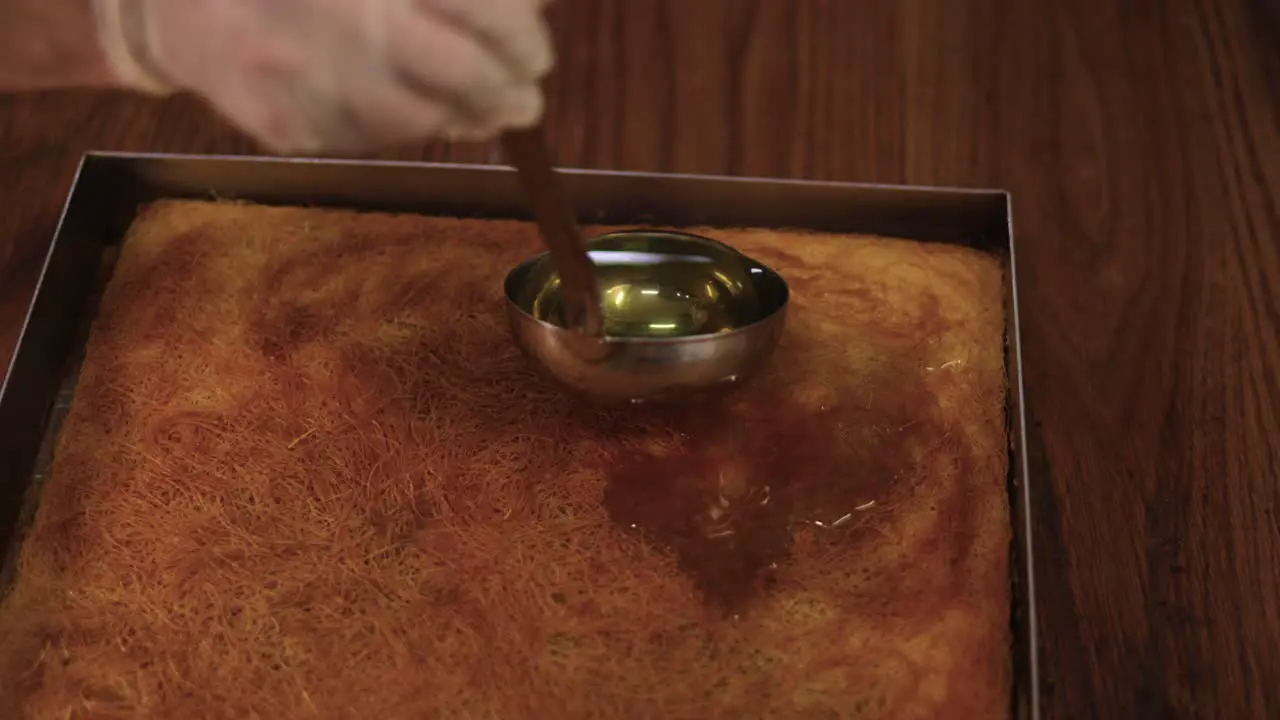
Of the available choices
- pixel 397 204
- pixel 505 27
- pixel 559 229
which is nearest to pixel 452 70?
pixel 505 27

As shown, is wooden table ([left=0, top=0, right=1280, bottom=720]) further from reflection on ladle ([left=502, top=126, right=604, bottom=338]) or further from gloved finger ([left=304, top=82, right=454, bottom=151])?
gloved finger ([left=304, top=82, right=454, bottom=151])

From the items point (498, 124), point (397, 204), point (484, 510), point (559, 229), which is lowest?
point (484, 510)

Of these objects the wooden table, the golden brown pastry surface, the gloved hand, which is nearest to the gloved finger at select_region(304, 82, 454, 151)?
the gloved hand

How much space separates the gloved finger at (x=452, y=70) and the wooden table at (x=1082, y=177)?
54cm

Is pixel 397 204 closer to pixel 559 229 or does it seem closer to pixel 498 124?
pixel 559 229

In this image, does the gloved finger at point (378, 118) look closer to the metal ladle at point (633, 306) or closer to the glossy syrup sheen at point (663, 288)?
the metal ladle at point (633, 306)

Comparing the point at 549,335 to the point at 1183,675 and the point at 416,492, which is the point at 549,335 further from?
the point at 1183,675

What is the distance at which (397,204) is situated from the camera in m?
1.11

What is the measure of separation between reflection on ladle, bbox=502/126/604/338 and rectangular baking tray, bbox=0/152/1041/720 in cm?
21

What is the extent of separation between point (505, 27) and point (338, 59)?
10cm

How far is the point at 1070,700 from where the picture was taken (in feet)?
2.73

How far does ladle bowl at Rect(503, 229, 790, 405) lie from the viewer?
34.5 inches

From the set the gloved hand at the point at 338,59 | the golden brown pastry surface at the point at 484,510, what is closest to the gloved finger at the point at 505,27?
the gloved hand at the point at 338,59

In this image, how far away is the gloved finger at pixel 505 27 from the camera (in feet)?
2.00
